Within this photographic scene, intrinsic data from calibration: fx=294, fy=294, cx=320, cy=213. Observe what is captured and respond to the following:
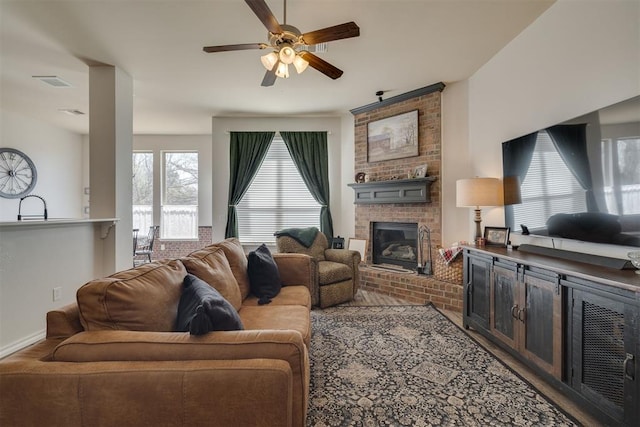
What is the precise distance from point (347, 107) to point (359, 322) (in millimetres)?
3199

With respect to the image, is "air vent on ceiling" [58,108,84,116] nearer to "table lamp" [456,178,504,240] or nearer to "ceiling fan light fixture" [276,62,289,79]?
"ceiling fan light fixture" [276,62,289,79]

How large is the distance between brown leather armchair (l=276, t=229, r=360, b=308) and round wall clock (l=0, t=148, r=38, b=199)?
466 centimetres

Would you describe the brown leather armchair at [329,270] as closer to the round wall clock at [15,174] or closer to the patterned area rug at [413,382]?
the patterned area rug at [413,382]

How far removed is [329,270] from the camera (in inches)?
137

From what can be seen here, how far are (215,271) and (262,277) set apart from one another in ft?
1.92

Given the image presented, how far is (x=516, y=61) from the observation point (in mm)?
2762

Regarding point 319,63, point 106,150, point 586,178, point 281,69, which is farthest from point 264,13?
point 106,150

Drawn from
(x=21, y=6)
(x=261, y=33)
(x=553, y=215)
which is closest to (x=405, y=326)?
(x=553, y=215)

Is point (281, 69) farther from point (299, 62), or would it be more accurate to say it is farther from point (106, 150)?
point (106, 150)

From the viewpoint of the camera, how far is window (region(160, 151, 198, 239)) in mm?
6117

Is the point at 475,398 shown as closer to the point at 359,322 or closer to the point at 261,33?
the point at 359,322

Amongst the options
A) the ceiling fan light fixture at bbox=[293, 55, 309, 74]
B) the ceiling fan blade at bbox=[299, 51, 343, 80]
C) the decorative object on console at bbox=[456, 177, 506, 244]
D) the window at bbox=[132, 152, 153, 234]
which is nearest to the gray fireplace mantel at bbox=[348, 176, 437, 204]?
the decorative object on console at bbox=[456, 177, 506, 244]

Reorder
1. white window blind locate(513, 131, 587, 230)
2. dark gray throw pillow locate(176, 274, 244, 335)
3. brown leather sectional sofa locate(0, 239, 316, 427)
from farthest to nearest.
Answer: white window blind locate(513, 131, 587, 230), dark gray throw pillow locate(176, 274, 244, 335), brown leather sectional sofa locate(0, 239, 316, 427)

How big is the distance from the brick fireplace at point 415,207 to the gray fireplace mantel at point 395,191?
118 millimetres
